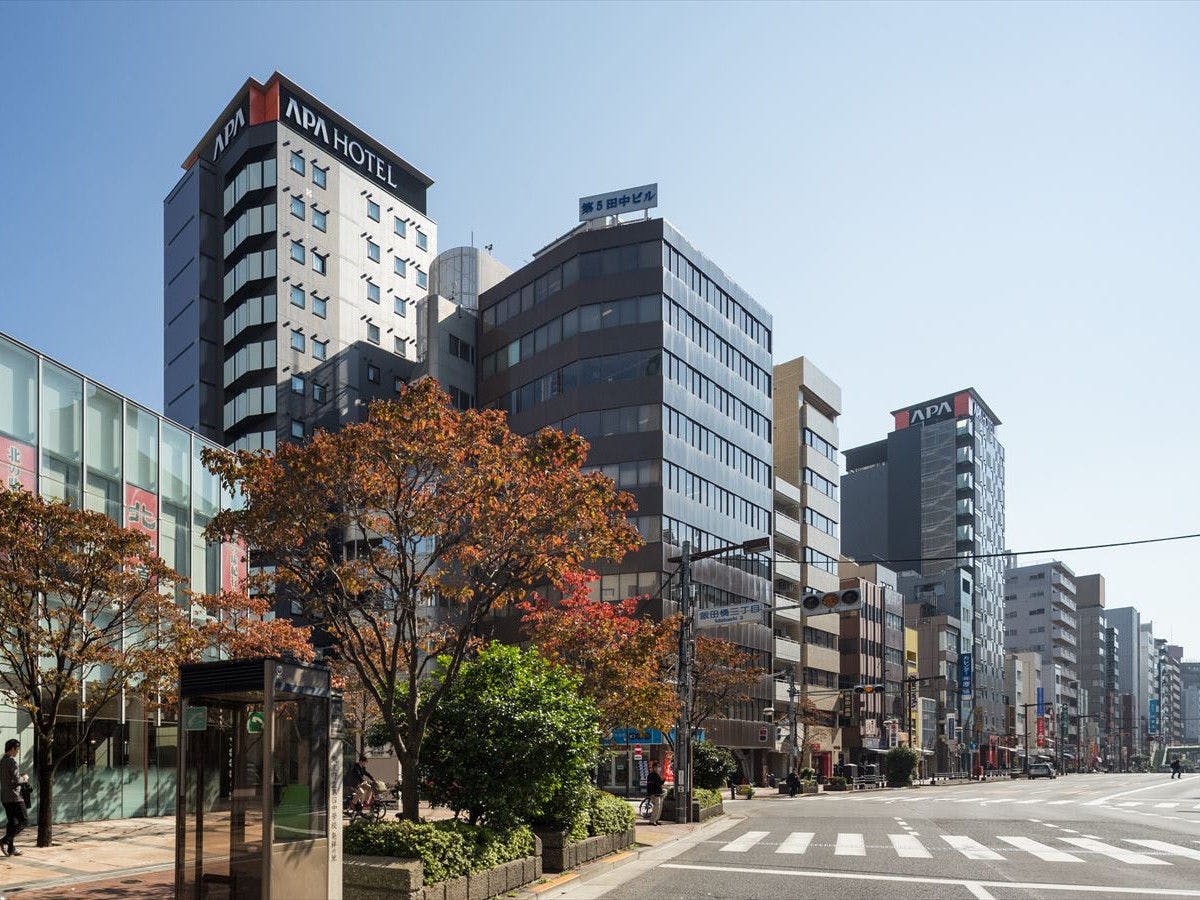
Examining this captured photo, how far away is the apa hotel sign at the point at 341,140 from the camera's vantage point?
261 ft

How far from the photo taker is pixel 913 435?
148m

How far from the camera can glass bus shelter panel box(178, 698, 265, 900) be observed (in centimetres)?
1204

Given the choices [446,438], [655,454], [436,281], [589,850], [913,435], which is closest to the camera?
[446,438]

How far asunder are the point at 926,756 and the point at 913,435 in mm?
44389

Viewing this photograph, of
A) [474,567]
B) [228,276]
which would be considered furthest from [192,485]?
[228,276]

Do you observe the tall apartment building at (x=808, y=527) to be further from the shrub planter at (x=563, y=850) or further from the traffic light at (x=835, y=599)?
the shrub planter at (x=563, y=850)

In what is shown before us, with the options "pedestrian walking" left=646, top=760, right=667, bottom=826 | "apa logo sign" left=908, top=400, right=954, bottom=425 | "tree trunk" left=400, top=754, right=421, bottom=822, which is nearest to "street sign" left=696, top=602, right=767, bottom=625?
"pedestrian walking" left=646, top=760, right=667, bottom=826

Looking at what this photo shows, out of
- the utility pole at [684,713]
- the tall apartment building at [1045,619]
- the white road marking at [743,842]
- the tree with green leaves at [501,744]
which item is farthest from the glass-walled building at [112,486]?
the tall apartment building at [1045,619]

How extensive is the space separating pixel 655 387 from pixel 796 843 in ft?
139

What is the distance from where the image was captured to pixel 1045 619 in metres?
191

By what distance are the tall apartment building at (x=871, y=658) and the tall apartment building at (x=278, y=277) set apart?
43.7 meters

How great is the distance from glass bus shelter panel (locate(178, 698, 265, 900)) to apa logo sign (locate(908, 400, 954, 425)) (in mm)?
144161

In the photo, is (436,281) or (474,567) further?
(436,281)

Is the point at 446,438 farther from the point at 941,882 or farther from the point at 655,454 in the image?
the point at 655,454
